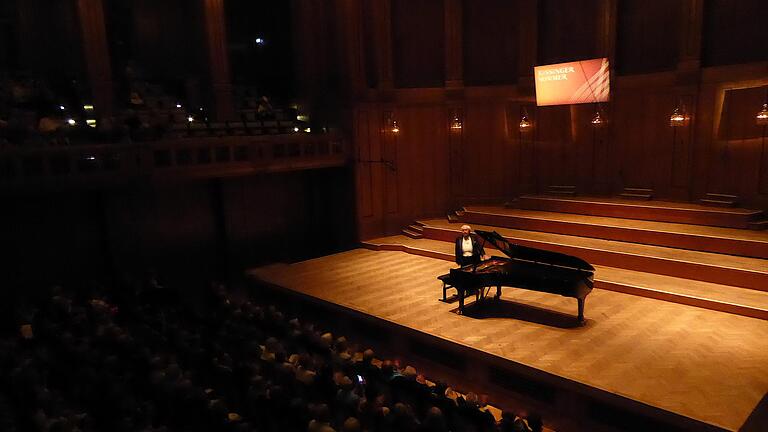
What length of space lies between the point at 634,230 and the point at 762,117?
2696 millimetres

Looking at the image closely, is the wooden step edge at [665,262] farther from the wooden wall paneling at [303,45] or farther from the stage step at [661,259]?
the wooden wall paneling at [303,45]

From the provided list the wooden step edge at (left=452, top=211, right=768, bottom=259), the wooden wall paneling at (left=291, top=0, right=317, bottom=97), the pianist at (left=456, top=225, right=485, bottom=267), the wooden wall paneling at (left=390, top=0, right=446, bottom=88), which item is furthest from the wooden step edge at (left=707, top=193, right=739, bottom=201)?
the wooden wall paneling at (left=291, top=0, right=317, bottom=97)

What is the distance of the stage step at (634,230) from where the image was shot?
27.0 feet

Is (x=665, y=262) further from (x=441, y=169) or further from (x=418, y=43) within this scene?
(x=418, y=43)

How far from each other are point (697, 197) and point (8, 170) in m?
11.9

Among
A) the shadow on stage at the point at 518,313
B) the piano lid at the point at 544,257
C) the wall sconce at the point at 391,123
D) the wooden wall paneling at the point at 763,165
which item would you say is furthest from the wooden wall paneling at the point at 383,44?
the wooden wall paneling at the point at 763,165

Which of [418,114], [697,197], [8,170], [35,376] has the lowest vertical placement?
[35,376]

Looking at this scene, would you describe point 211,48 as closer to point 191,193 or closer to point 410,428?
point 191,193

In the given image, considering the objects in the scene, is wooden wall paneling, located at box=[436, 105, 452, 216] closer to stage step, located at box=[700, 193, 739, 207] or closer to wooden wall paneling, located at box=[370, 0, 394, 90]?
wooden wall paneling, located at box=[370, 0, 394, 90]

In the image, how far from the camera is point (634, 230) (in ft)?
30.3

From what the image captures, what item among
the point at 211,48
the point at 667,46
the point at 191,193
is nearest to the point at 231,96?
the point at 211,48

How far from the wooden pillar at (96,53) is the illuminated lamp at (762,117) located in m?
11.9

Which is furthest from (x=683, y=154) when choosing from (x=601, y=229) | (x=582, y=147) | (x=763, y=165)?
(x=601, y=229)

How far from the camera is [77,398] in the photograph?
16.2 feet
